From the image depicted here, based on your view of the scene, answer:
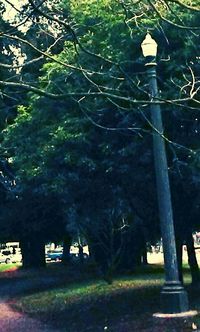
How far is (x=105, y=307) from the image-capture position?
50.6 ft

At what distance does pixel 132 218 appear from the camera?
1998cm

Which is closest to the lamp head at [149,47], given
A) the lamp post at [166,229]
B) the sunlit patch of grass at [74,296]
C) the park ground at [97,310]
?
the lamp post at [166,229]

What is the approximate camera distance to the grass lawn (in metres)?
12.1

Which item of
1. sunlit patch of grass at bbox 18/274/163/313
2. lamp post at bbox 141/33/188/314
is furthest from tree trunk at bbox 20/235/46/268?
lamp post at bbox 141/33/188/314

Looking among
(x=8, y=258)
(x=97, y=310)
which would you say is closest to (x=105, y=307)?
(x=97, y=310)

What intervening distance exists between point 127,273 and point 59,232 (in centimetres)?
896

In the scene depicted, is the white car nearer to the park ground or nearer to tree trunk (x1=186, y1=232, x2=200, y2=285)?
the park ground

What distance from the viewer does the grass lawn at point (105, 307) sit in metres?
12.1

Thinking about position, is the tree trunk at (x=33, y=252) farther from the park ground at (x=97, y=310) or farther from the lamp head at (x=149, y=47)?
the lamp head at (x=149, y=47)

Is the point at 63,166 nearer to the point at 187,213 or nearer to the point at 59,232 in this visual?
the point at 187,213

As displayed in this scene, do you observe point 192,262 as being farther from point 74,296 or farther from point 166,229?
point 166,229

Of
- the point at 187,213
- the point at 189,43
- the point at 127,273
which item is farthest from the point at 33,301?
the point at 189,43

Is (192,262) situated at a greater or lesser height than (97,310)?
greater

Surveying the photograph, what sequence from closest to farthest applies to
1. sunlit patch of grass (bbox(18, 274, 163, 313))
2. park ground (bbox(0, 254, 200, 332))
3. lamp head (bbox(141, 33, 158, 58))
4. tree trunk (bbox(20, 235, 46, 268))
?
park ground (bbox(0, 254, 200, 332)) → lamp head (bbox(141, 33, 158, 58)) → sunlit patch of grass (bbox(18, 274, 163, 313)) → tree trunk (bbox(20, 235, 46, 268))
